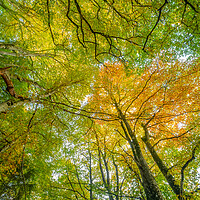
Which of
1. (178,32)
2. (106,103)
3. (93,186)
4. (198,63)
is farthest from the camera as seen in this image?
(106,103)

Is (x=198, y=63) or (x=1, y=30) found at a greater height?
(x=1, y=30)

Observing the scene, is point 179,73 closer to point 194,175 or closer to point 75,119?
point 194,175

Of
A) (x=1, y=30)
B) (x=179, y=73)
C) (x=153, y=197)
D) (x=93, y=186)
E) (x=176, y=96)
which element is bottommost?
(x=153, y=197)

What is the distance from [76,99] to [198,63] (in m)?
5.78

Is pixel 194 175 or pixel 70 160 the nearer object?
pixel 194 175

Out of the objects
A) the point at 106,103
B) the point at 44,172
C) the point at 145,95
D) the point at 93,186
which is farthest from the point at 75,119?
the point at 145,95

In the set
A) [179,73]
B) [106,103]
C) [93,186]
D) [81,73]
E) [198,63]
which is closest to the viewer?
[93,186]

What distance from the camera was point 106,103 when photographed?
5.29 metres

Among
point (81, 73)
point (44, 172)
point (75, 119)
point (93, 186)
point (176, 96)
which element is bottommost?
point (93, 186)

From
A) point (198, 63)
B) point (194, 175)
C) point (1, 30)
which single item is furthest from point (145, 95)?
point (1, 30)

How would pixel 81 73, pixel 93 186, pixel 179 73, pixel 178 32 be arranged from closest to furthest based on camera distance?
pixel 93 186 < pixel 178 32 < pixel 81 73 < pixel 179 73

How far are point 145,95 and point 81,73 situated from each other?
3.38 metres

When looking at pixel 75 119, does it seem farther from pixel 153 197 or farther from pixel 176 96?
pixel 176 96

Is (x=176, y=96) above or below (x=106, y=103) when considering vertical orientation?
below
